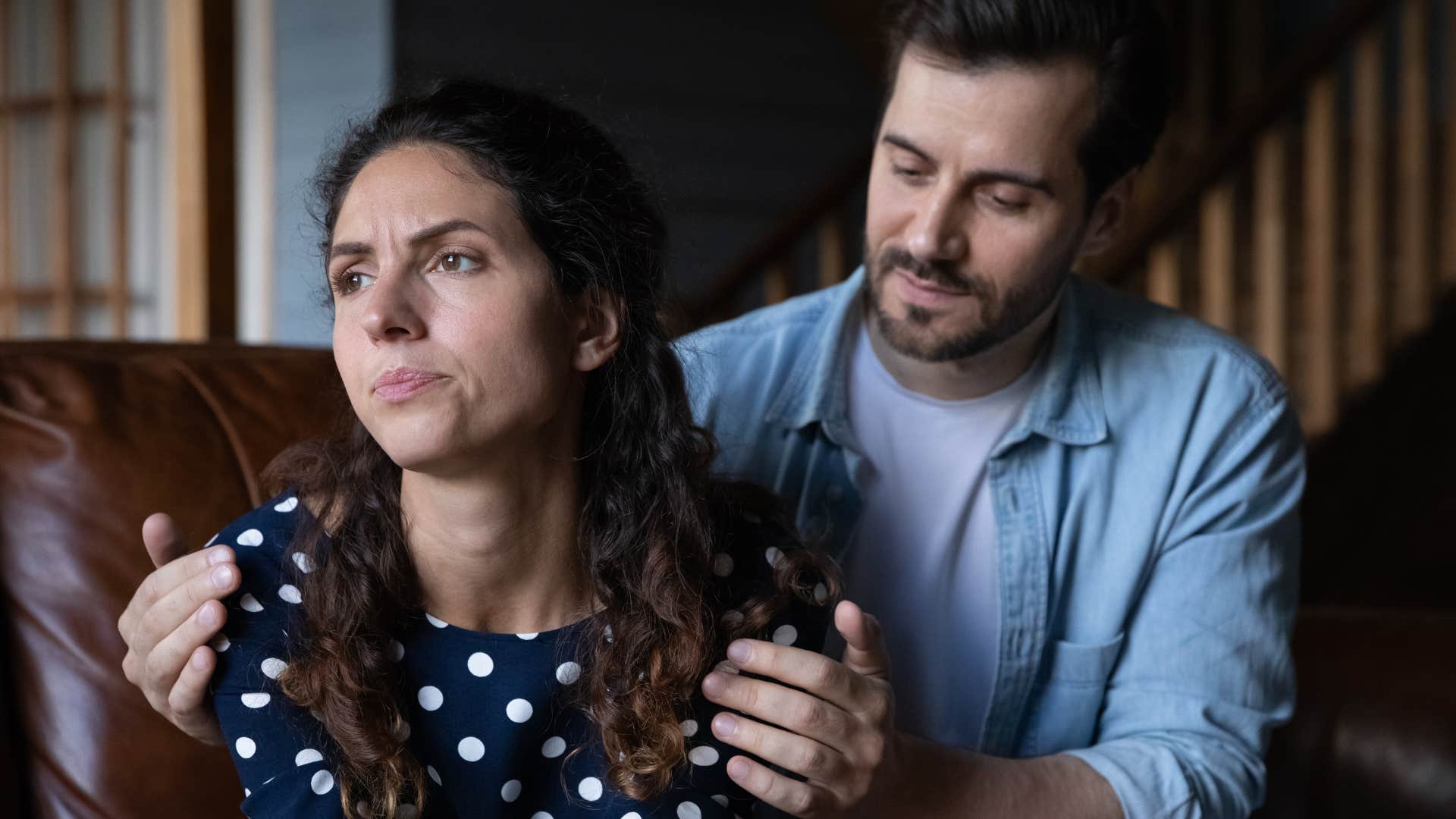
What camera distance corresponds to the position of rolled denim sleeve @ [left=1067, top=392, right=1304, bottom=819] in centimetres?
150

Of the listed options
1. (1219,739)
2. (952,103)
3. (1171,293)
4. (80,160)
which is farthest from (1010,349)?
(80,160)

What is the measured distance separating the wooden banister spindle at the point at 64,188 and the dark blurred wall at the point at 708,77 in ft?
3.69

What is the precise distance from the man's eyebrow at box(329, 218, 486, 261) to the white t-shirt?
67 cm

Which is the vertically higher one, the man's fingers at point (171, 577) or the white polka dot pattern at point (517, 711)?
the man's fingers at point (171, 577)

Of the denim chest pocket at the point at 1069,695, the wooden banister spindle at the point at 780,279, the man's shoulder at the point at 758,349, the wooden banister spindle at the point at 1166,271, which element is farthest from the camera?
the wooden banister spindle at the point at 780,279

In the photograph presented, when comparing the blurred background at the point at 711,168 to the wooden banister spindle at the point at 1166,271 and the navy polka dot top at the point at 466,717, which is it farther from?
the navy polka dot top at the point at 466,717

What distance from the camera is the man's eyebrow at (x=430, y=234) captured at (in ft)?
3.81

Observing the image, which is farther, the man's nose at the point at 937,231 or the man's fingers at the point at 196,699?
the man's nose at the point at 937,231

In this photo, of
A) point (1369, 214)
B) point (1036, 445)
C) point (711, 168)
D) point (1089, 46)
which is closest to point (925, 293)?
point (1036, 445)

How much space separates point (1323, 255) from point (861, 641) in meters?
2.82

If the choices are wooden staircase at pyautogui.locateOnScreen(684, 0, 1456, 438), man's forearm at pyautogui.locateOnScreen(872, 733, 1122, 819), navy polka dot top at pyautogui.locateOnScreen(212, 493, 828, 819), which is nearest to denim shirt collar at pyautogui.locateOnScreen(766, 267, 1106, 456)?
man's forearm at pyautogui.locateOnScreen(872, 733, 1122, 819)

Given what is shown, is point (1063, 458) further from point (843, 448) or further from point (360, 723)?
point (360, 723)

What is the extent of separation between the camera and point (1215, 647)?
1.56 meters

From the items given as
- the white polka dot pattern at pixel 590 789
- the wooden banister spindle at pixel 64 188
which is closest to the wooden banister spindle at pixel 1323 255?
the white polka dot pattern at pixel 590 789
